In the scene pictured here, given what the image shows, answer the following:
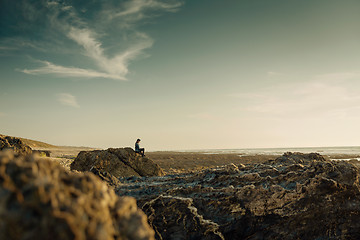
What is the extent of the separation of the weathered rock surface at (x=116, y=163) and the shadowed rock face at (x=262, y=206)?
6699 millimetres

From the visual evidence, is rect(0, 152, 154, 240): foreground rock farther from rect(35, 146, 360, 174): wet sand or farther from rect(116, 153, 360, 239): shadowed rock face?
rect(35, 146, 360, 174): wet sand

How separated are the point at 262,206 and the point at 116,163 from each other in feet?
26.7

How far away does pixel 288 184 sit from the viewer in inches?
151

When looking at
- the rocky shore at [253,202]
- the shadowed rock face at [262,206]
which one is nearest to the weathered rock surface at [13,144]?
the rocky shore at [253,202]

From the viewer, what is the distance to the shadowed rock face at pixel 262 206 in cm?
341

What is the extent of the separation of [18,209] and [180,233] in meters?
2.59

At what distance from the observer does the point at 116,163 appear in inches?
415

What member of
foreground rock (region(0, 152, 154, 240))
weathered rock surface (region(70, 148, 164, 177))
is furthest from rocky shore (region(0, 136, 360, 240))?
weathered rock surface (region(70, 148, 164, 177))

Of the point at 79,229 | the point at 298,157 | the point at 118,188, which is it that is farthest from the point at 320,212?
the point at 79,229

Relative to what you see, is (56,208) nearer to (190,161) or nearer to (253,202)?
(253,202)

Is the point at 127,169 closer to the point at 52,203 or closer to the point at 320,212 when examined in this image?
the point at 320,212

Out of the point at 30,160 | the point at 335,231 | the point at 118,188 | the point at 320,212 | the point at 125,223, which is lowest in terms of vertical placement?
the point at 335,231

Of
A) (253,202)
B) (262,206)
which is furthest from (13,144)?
(262,206)

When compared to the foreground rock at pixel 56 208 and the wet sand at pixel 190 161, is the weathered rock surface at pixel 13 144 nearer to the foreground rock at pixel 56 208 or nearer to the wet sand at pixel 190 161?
the wet sand at pixel 190 161
